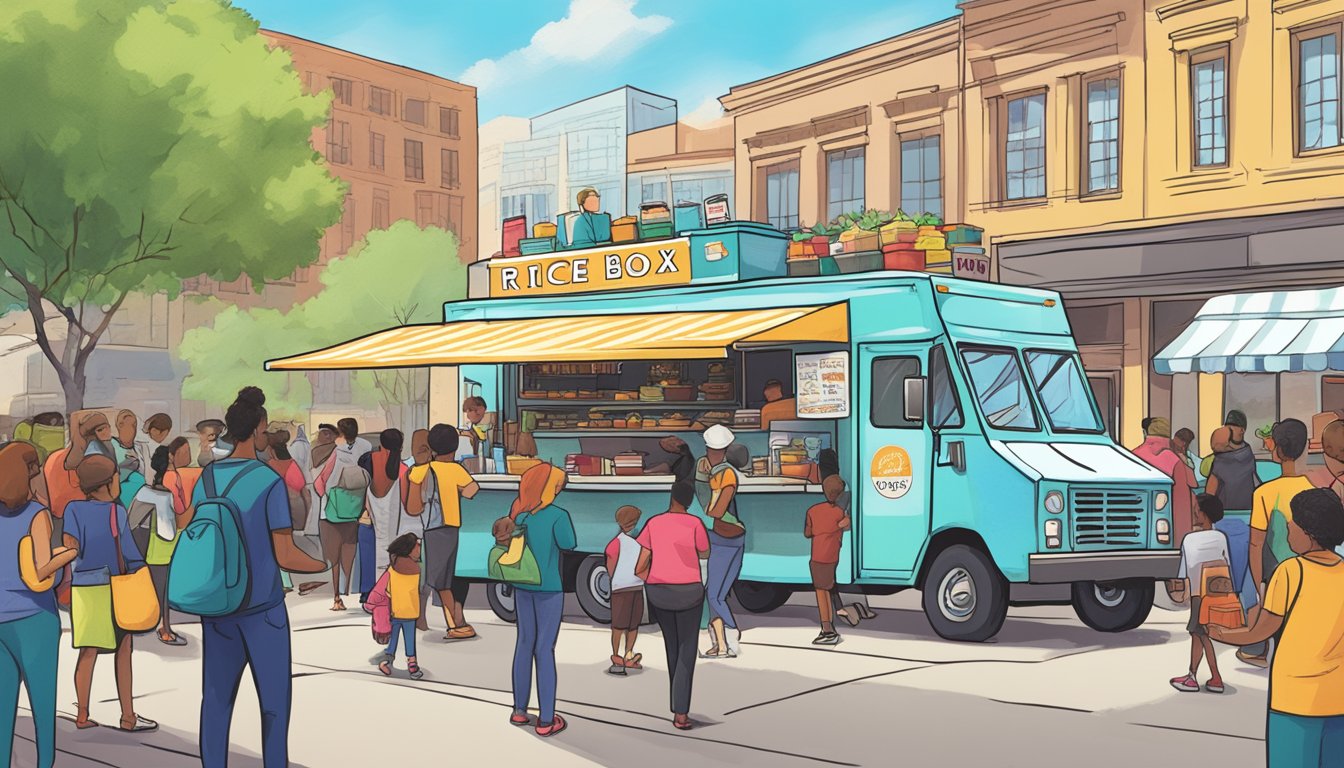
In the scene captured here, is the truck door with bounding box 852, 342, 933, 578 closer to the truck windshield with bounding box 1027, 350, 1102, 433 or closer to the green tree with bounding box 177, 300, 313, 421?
the truck windshield with bounding box 1027, 350, 1102, 433

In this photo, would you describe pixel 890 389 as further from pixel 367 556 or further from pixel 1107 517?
pixel 367 556

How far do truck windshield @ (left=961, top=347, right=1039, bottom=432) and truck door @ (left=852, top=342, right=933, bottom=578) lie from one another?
477mm

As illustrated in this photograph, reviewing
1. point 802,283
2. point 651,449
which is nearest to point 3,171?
point 651,449

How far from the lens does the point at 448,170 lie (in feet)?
228

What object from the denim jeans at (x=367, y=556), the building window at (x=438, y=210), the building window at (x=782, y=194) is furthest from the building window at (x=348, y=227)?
the denim jeans at (x=367, y=556)

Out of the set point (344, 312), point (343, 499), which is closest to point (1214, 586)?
point (343, 499)

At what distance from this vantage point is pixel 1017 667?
11.2 meters

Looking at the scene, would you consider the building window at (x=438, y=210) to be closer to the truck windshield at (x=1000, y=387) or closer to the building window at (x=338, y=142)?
the building window at (x=338, y=142)

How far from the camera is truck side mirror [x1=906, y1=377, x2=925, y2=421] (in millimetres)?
12930

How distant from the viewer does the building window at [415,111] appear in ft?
222

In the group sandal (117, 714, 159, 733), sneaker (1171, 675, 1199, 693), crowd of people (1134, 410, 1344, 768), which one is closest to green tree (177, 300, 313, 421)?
crowd of people (1134, 410, 1344, 768)

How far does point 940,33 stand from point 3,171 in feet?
49.0

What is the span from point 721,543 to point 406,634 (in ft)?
7.88

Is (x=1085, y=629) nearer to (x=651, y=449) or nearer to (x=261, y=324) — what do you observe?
(x=651, y=449)
